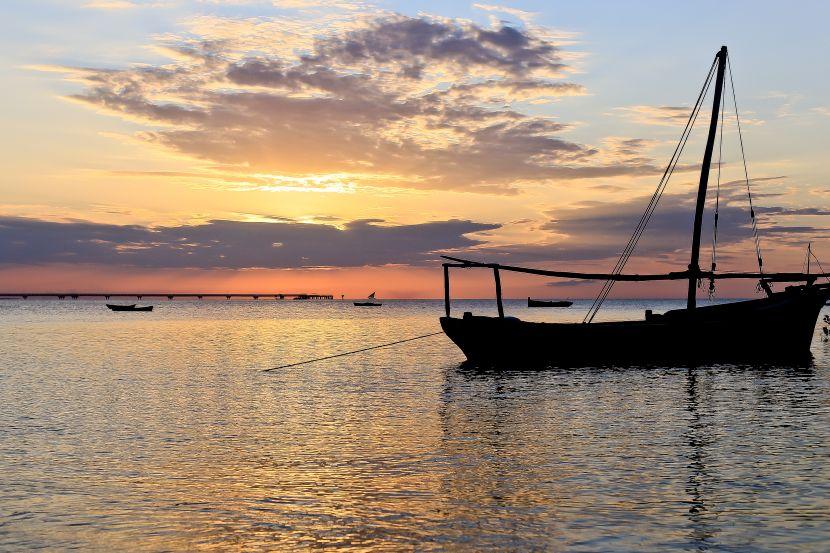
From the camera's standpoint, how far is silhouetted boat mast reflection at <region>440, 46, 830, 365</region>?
38719 mm

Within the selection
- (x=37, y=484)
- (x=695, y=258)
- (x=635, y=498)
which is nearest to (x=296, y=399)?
(x=37, y=484)

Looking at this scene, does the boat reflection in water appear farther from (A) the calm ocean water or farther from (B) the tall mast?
(B) the tall mast

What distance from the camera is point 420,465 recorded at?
53.2 ft

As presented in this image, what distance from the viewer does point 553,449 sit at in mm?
17938

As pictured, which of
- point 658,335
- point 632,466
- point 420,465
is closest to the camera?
point 632,466

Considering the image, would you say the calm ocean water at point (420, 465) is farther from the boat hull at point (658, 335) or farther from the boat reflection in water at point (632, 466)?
the boat hull at point (658, 335)

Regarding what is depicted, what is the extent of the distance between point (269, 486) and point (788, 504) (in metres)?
9.11

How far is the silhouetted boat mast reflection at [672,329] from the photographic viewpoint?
127ft

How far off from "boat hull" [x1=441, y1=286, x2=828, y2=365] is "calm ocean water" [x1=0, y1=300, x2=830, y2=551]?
497 centimetres

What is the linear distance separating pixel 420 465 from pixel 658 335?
25.8 m

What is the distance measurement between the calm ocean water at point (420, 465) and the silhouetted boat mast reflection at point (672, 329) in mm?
4990

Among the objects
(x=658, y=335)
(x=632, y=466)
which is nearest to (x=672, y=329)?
(x=658, y=335)

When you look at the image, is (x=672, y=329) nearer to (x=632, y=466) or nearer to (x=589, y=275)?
(x=589, y=275)

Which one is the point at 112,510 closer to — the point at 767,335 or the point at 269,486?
the point at 269,486
